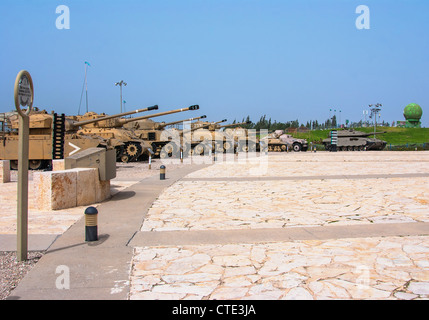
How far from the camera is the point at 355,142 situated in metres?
51.0

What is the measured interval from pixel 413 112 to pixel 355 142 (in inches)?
2030

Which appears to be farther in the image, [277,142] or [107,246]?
[277,142]

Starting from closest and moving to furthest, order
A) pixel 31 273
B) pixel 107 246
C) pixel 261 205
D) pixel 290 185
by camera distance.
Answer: pixel 31 273, pixel 107 246, pixel 261 205, pixel 290 185

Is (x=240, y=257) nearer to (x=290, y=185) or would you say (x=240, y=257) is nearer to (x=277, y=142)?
(x=290, y=185)

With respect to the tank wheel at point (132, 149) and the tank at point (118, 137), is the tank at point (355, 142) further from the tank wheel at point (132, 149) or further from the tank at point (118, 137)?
the tank wheel at point (132, 149)

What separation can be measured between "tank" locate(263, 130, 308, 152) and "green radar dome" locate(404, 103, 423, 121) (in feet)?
189

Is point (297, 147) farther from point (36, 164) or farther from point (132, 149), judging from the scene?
point (36, 164)

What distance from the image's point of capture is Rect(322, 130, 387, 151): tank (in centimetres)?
5003

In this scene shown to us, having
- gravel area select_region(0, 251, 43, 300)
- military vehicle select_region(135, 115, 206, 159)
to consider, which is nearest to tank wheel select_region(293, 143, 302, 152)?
military vehicle select_region(135, 115, 206, 159)
